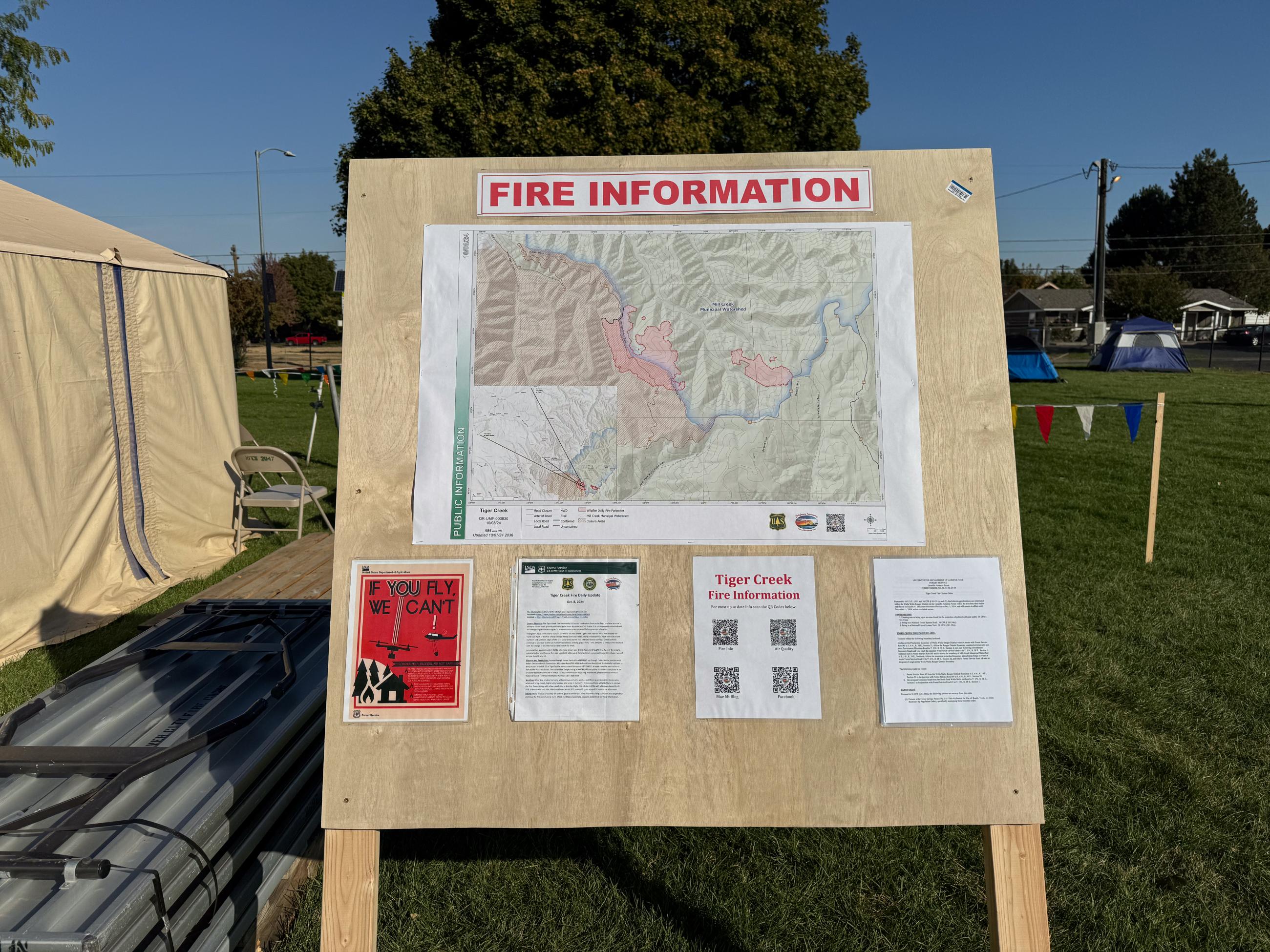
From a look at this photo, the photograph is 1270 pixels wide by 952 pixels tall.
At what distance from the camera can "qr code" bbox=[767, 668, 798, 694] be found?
1909 millimetres

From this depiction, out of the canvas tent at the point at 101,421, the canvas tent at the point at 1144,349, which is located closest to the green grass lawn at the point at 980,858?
the canvas tent at the point at 101,421

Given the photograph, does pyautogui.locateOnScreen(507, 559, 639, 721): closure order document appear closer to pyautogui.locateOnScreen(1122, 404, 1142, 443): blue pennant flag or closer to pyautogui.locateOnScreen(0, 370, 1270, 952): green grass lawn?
pyautogui.locateOnScreen(0, 370, 1270, 952): green grass lawn

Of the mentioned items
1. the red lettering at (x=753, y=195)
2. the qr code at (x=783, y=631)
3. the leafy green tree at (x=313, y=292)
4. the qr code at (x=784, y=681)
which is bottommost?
the qr code at (x=784, y=681)

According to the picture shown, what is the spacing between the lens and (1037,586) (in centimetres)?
602

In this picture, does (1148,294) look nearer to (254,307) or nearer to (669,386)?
(254,307)

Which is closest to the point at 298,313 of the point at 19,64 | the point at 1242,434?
the point at 19,64

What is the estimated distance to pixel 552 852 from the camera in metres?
3.10

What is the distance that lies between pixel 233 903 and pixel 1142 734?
384cm

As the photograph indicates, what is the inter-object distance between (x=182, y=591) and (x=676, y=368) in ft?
18.8

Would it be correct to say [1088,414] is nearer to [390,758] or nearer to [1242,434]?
[390,758]

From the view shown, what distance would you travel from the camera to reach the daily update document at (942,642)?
188 centimetres

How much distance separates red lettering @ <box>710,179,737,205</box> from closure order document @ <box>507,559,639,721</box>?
0.93 m

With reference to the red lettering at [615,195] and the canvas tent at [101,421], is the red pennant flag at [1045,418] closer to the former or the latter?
the red lettering at [615,195]

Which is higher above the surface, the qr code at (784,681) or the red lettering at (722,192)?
the red lettering at (722,192)
